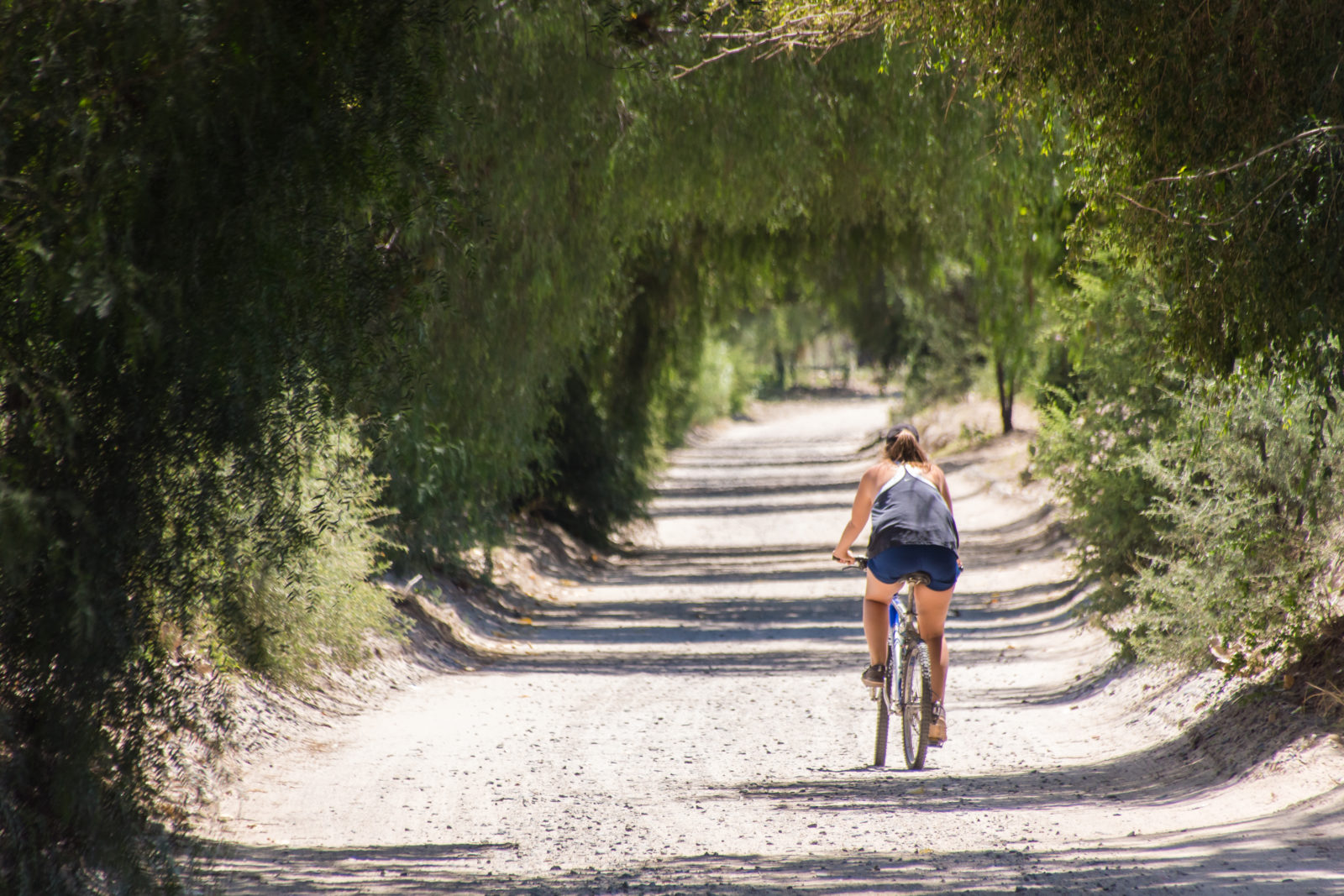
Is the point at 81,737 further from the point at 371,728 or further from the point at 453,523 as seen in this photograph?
the point at 453,523

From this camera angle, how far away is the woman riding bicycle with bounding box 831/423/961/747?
24.8 ft

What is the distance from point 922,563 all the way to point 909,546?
0.40 ft

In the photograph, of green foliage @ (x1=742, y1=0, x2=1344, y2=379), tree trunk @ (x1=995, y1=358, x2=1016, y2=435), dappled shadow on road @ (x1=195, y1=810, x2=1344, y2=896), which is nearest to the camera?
dappled shadow on road @ (x1=195, y1=810, x2=1344, y2=896)

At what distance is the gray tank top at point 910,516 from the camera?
7.52m

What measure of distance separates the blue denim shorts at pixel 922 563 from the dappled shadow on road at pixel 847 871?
2.02m

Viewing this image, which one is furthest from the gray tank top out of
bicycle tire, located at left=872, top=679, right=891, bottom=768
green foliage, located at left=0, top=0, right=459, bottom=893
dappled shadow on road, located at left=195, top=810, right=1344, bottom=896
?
green foliage, located at left=0, top=0, right=459, bottom=893

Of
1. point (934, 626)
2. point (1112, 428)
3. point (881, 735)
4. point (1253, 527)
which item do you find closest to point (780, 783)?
point (881, 735)

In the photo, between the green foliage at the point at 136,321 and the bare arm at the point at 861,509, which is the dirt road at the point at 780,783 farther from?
the bare arm at the point at 861,509

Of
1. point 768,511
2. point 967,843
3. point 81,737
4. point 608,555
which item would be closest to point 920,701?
point 967,843

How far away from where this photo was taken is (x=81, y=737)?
14.6 ft

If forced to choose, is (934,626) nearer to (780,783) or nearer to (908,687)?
(908,687)

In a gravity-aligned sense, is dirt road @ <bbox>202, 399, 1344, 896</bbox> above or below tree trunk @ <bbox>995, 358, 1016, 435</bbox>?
below

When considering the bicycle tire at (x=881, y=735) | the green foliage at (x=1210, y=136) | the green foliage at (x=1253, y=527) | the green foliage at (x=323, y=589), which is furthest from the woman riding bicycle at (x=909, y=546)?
the green foliage at (x=323, y=589)

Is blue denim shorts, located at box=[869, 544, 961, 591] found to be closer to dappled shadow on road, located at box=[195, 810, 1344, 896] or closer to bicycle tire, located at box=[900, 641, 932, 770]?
bicycle tire, located at box=[900, 641, 932, 770]
